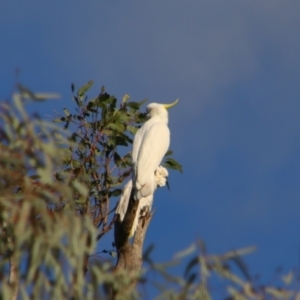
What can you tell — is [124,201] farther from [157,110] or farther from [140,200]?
[157,110]

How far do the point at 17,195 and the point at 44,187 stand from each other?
0.09 metres

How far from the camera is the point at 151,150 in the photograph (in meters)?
4.64

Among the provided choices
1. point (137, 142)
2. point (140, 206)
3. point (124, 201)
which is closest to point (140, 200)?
point (140, 206)

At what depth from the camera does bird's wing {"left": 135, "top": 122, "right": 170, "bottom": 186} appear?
4.46 metres

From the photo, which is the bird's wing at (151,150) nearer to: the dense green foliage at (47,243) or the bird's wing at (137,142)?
the bird's wing at (137,142)

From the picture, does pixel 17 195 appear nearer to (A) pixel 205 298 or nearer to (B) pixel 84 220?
(B) pixel 84 220

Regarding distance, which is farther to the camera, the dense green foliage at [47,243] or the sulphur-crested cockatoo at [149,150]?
the sulphur-crested cockatoo at [149,150]

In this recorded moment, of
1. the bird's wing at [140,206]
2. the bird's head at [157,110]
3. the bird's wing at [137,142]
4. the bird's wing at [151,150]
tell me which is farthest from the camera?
the bird's head at [157,110]

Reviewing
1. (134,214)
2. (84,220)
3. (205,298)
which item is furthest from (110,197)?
(205,298)

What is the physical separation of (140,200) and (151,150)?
444 millimetres

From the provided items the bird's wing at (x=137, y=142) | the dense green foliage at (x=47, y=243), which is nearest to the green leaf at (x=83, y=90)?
the bird's wing at (x=137, y=142)

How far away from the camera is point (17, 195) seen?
2904mm

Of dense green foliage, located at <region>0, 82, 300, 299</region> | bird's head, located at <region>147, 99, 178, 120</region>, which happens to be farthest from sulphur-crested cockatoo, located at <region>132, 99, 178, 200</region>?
dense green foliage, located at <region>0, 82, 300, 299</region>

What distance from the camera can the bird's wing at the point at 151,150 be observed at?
4.46m
